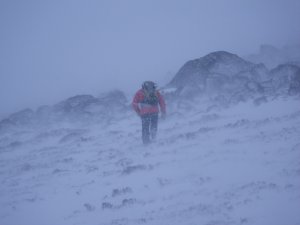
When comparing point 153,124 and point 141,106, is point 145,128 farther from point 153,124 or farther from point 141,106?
point 141,106

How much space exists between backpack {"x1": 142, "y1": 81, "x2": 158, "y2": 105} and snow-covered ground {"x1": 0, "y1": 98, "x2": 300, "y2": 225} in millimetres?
1542

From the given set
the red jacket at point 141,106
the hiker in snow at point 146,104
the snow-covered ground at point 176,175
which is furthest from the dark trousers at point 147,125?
the snow-covered ground at point 176,175

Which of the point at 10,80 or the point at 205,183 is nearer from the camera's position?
the point at 205,183

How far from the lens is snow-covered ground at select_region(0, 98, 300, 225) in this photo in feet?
24.8

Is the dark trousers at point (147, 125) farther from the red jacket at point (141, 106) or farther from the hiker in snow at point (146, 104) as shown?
the red jacket at point (141, 106)

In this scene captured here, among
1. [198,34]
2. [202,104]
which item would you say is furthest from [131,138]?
[198,34]

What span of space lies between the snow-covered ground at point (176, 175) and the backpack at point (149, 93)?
60.7 inches

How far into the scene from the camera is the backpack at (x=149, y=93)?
13406 mm

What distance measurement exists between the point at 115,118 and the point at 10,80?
82.2 metres

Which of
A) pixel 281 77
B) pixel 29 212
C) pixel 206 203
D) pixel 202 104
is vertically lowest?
pixel 29 212

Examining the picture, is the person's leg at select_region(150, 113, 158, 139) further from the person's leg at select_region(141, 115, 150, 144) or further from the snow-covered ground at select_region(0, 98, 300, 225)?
the snow-covered ground at select_region(0, 98, 300, 225)

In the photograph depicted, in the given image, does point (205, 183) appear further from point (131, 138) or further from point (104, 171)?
point (131, 138)

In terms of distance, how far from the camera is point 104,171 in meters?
11.4

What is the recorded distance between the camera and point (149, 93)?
13445 mm
